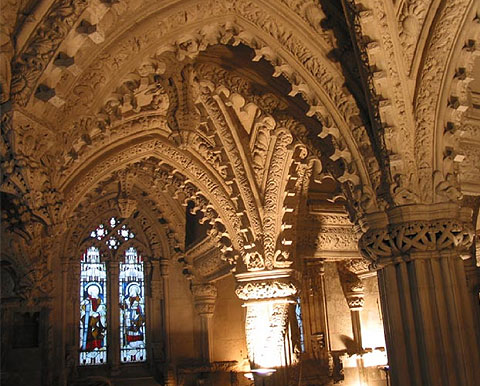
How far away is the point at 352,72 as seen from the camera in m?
6.03

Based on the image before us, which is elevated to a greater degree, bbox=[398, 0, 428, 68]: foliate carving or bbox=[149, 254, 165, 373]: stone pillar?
bbox=[398, 0, 428, 68]: foliate carving

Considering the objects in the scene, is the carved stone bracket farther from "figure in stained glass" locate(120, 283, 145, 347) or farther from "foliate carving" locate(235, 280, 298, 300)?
"foliate carving" locate(235, 280, 298, 300)

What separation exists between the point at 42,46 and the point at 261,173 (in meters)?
4.73

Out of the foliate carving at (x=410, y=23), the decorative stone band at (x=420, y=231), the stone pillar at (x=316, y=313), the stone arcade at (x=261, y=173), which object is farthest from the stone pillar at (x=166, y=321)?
the foliate carving at (x=410, y=23)

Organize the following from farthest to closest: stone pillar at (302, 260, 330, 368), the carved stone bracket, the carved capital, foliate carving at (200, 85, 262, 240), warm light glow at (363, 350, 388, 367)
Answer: the carved stone bracket
the carved capital
stone pillar at (302, 260, 330, 368)
warm light glow at (363, 350, 388, 367)
foliate carving at (200, 85, 262, 240)

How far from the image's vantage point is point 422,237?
5.43 m

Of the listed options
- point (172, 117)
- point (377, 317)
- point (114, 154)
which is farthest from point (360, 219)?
point (377, 317)

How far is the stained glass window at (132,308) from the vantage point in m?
12.9

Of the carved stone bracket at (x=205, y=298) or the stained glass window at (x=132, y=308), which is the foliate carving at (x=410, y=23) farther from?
the stained glass window at (x=132, y=308)

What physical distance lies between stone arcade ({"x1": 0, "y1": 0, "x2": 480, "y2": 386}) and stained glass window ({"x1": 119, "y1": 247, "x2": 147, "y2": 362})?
123 millimetres

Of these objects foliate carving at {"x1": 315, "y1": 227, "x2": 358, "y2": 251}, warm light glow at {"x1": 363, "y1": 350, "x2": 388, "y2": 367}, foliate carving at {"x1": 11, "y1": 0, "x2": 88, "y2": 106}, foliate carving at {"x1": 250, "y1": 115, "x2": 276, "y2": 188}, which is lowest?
warm light glow at {"x1": 363, "y1": 350, "x2": 388, "y2": 367}

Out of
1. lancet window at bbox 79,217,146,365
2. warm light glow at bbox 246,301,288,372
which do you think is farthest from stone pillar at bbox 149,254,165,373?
warm light glow at bbox 246,301,288,372

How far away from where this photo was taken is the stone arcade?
16.5 ft

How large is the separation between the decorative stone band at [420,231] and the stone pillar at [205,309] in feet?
23.9
